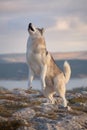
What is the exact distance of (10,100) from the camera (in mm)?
25109

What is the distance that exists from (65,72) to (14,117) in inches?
207

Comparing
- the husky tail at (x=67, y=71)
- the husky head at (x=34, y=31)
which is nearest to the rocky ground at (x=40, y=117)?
the husky tail at (x=67, y=71)

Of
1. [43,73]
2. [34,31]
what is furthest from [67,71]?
[34,31]

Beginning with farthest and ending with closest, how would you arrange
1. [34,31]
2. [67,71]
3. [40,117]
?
[67,71] → [34,31] → [40,117]

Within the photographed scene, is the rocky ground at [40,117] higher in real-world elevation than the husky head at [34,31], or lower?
lower

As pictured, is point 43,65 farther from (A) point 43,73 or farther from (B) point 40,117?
(B) point 40,117

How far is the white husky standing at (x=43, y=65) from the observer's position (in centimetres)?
2269

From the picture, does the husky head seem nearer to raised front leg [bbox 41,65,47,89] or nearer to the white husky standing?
the white husky standing

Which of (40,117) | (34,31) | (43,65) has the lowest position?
(40,117)

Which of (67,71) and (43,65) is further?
(67,71)

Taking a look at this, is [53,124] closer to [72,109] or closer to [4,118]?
[4,118]

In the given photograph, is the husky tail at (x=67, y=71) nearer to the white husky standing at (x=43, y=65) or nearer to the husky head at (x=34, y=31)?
the white husky standing at (x=43, y=65)

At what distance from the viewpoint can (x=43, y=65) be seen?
74.9ft

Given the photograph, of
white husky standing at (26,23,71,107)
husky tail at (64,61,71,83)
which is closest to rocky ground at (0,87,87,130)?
white husky standing at (26,23,71,107)
